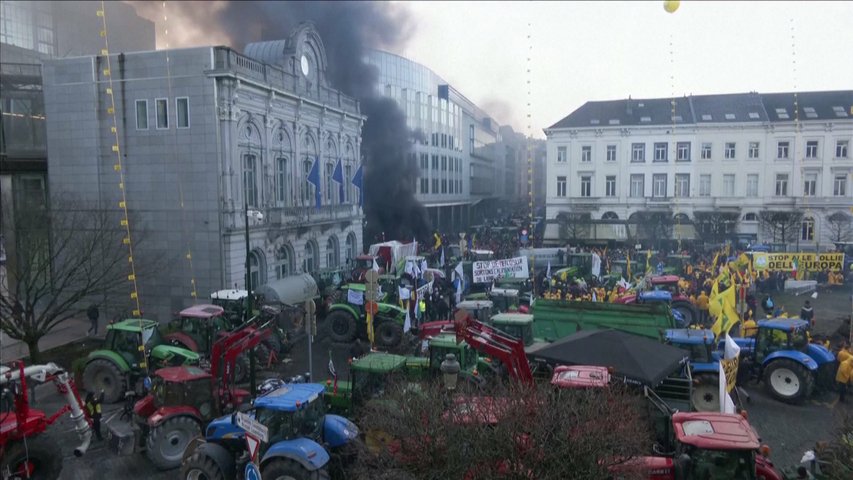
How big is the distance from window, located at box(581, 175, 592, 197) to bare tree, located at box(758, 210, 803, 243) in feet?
37.5

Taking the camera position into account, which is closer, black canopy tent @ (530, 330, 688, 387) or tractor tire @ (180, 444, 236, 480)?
tractor tire @ (180, 444, 236, 480)

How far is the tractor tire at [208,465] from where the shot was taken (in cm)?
934

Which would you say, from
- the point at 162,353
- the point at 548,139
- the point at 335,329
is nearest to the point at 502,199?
the point at 548,139

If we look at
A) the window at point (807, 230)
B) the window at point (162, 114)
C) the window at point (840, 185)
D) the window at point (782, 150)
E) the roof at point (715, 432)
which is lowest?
the roof at point (715, 432)

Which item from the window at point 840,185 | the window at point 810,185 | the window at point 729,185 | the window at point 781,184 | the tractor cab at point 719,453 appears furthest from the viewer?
the window at point 729,185

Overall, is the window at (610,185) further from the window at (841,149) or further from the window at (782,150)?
the window at (841,149)

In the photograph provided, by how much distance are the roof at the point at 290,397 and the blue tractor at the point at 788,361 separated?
1083cm

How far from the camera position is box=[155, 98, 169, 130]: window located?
24.7 metres

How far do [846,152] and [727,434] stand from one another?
932 inches

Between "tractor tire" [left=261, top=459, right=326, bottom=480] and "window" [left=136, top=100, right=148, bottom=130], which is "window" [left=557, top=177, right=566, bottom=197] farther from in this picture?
"tractor tire" [left=261, top=459, right=326, bottom=480]

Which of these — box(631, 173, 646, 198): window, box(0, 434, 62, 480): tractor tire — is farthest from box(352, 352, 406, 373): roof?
box(631, 173, 646, 198): window

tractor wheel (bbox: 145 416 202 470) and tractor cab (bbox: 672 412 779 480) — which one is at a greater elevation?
tractor cab (bbox: 672 412 779 480)

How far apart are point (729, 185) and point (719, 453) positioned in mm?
34234

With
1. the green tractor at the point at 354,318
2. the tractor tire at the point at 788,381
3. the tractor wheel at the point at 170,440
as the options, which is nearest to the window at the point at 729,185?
the tractor tire at the point at 788,381
